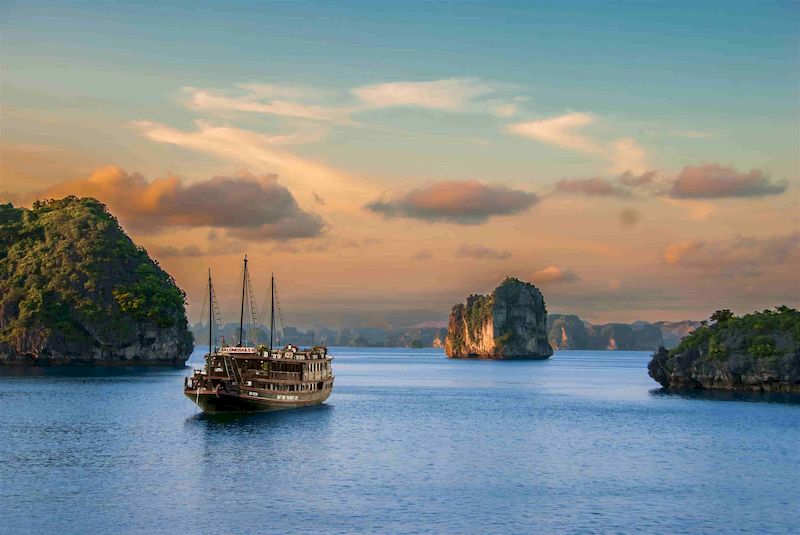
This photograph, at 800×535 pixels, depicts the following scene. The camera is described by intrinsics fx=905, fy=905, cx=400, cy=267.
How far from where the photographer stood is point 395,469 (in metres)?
71.7

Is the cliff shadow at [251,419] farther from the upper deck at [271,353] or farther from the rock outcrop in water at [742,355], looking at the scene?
the rock outcrop in water at [742,355]

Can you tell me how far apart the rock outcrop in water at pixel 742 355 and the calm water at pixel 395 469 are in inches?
631

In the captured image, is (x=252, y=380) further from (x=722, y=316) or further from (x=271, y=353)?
(x=722, y=316)

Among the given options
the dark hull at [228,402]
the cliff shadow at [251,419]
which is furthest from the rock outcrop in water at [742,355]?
the dark hull at [228,402]

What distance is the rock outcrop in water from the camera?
14212 cm

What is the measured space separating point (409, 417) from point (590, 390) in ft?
265

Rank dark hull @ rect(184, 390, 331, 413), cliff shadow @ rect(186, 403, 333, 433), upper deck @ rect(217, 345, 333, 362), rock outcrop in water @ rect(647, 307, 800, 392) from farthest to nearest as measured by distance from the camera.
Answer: rock outcrop in water @ rect(647, 307, 800, 392) → upper deck @ rect(217, 345, 333, 362) → dark hull @ rect(184, 390, 331, 413) → cliff shadow @ rect(186, 403, 333, 433)

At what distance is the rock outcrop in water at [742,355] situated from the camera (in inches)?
5595

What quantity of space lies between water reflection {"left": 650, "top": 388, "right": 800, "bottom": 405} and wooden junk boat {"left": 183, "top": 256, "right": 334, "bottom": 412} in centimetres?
6305

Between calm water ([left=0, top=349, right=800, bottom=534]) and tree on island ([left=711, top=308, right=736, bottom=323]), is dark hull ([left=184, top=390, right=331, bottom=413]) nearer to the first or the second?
calm water ([left=0, top=349, right=800, bottom=534])

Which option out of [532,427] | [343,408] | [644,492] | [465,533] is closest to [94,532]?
[465,533]

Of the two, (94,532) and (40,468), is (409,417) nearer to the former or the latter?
(40,468)

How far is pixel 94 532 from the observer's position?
4975 cm

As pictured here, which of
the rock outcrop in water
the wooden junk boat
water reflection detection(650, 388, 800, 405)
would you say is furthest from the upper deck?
the rock outcrop in water
